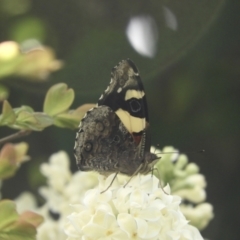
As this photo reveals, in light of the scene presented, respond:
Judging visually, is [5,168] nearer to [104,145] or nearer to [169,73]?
[104,145]

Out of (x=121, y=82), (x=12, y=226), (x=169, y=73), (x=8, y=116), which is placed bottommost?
(x=12, y=226)

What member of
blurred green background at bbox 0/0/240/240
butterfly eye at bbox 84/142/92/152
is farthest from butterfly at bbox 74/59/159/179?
blurred green background at bbox 0/0/240/240

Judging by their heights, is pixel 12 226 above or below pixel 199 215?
below

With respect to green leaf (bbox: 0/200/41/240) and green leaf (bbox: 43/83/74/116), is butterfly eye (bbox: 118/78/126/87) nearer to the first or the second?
green leaf (bbox: 43/83/74/116)

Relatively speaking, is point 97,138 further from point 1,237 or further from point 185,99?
point 185,99

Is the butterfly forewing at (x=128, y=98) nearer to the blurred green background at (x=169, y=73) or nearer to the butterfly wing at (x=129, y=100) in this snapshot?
the butterfly wing at (x=129, y=100)

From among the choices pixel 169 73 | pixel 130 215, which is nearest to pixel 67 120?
pixel 130 215

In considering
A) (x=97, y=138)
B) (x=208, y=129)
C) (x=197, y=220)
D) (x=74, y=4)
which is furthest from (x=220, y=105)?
(x=97, y=138)
